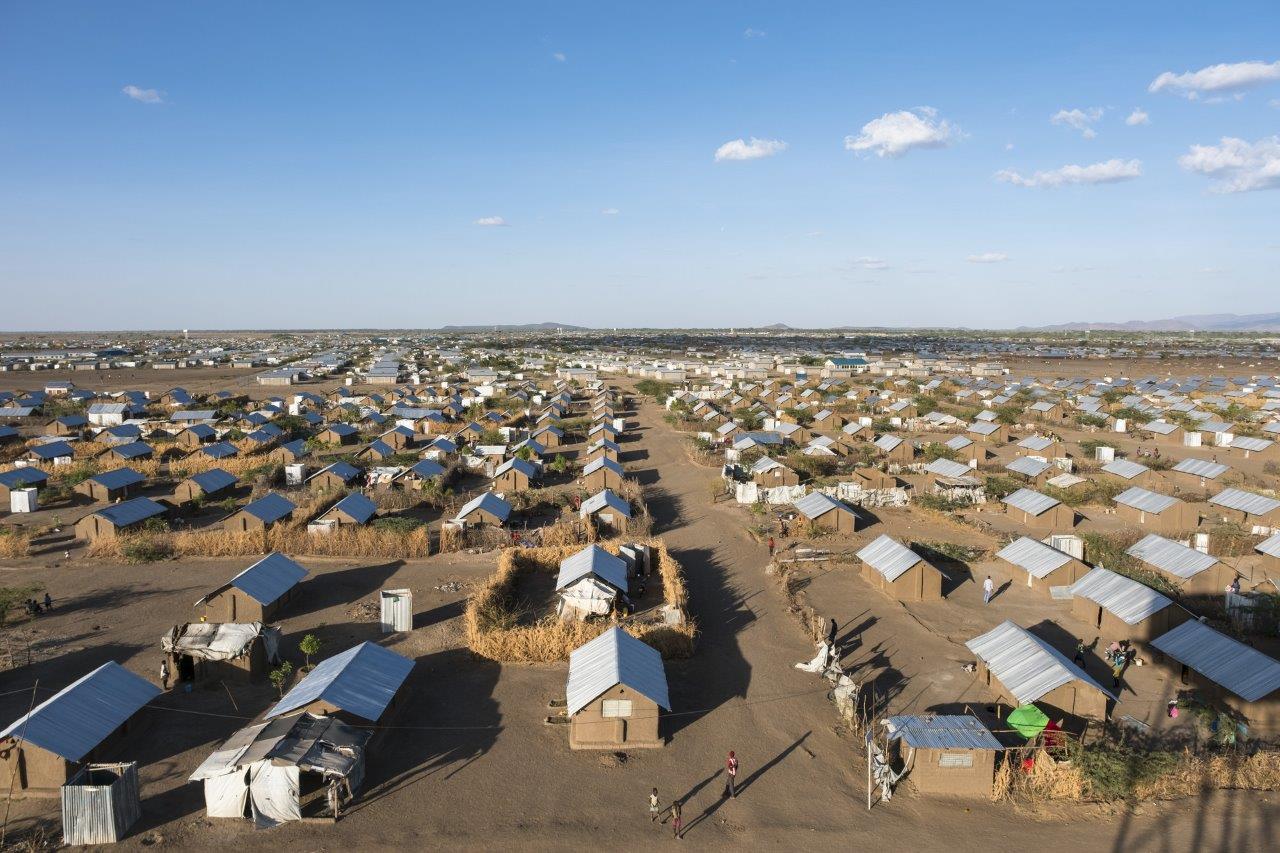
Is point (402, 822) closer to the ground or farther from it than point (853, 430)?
closer to the ground

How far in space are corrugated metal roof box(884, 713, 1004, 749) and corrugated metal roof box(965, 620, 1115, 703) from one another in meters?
2.17

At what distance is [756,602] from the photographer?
2486 centimetres

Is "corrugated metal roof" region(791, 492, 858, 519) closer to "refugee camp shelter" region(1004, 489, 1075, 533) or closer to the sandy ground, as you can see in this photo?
the sandy ground

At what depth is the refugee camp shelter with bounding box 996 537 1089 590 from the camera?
25000 mm

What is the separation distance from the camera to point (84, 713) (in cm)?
1512

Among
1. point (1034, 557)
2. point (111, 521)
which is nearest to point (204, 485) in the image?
point (111, 521)

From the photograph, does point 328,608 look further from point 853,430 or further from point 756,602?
point 853,430

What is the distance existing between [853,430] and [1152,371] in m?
86.8

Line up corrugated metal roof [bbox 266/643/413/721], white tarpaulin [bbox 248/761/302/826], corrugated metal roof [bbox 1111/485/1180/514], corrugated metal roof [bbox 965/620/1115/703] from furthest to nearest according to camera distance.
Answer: corrugated metal roof [bbox 1111/485/1180/514] < corrugated metal roof [bbox 965/620/1115/703] < corrugated metal roof [bbox 266/643/413/721] < white tarpaulin [bbox 248/761/302/826]

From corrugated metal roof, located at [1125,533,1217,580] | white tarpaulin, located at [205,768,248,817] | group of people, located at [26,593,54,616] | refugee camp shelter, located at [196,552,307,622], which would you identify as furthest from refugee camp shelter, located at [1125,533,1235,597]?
group of people, located at [26,593,54,616]

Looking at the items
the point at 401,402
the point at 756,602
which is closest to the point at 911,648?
the point at 756,602

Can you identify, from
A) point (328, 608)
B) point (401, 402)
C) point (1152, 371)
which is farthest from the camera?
point (1152, 371)

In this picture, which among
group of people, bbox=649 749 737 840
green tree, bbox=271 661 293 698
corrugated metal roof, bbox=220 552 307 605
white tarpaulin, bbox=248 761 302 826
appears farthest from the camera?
corrugated metal roof, bbox=220 552 307 605

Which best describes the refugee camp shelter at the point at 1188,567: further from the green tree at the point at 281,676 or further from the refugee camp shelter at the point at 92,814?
the refugee camp shelter at the point at 92,814
